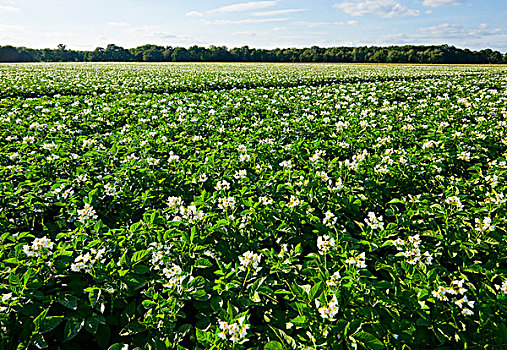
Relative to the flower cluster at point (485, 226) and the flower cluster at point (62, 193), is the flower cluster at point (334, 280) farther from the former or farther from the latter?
the flower cluster at point (62, 193)

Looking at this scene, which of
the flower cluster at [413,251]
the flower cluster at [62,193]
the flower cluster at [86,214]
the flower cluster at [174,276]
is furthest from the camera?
the flower cluster at [62,193]

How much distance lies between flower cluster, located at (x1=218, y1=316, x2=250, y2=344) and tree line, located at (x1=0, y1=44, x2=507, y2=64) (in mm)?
81941

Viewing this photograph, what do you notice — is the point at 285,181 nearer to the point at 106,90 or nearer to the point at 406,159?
the point at 406,159

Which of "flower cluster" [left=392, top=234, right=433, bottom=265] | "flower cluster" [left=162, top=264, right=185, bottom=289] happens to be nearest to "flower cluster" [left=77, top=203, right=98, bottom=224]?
"flower cluster" [left=162, top=264, right=185, bottom=289]

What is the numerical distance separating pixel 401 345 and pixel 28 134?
28.7 ft

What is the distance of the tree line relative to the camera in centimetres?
7212

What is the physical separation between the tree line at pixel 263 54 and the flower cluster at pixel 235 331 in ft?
269

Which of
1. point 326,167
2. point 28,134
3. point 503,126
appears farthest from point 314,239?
point 503,126

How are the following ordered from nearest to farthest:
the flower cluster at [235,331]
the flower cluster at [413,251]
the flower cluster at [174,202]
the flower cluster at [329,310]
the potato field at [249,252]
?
1. the flower cluster at [235,331]
2. the flower cluster at [329,310]
3. the potato field at [249,252]
4. the flower cluster at [413,251]
5. the flower cluster at [174,202]

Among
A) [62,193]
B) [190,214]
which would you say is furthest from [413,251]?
[62,193]

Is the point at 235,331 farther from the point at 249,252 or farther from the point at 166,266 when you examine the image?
the point at 166,266

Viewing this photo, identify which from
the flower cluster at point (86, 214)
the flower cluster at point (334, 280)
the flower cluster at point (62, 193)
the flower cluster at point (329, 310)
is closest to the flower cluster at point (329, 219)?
the flower cluster at point (334, 280)

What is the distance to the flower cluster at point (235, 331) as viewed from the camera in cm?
204

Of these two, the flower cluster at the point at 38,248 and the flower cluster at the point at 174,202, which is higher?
the flower cluster at the point at 174,202
